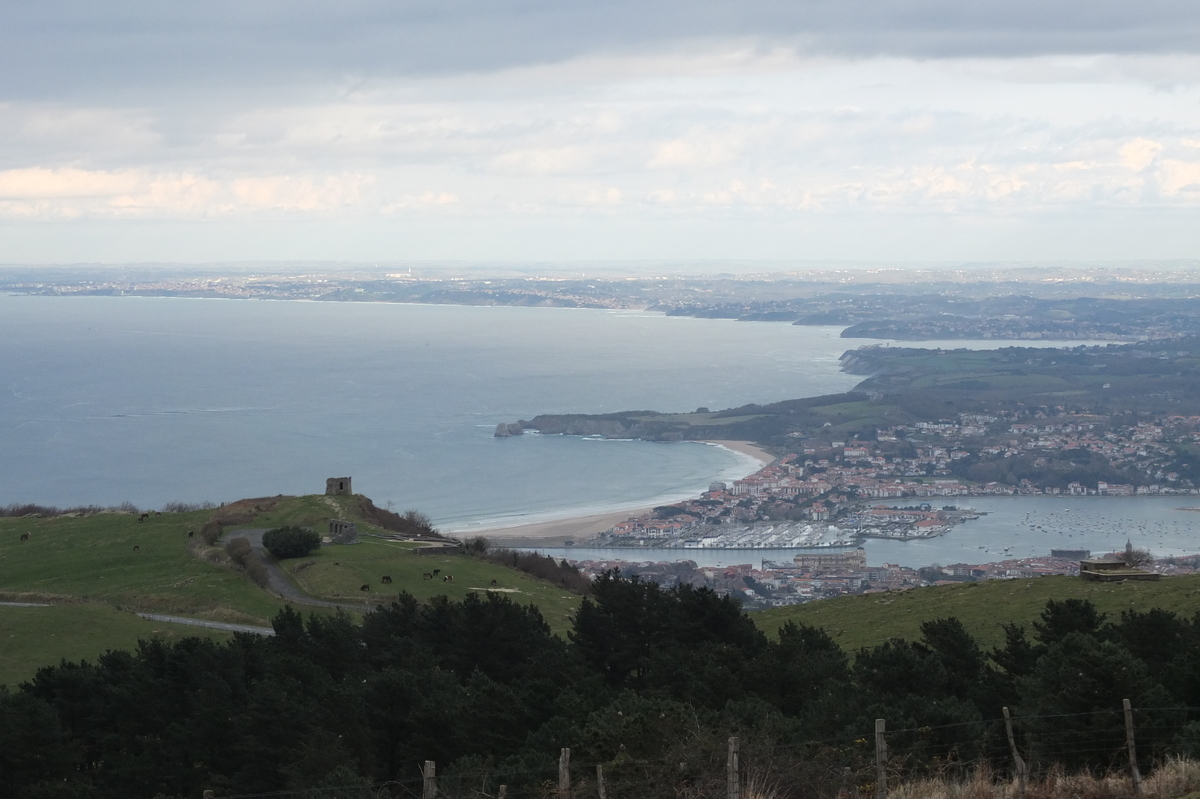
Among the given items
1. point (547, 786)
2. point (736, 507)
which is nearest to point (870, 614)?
point (547, 786)

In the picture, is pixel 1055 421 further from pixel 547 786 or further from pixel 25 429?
pixel 547 786

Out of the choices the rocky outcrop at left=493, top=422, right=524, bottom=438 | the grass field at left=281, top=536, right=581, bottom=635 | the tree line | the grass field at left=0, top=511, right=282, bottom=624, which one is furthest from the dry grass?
the rocky outcrop at left=493, top=422, right=524, bottom=438

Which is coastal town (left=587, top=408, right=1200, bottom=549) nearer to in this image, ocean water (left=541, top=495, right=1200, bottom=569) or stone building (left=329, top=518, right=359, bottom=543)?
ocean water (left=541, top=495, right=1200, bottom=569)

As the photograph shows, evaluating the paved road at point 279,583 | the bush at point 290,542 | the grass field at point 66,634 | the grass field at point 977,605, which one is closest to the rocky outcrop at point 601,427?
the paved road at point 279,583

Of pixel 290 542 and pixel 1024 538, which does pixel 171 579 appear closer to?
pixel 290 542

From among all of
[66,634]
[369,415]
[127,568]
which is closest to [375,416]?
[369,415]

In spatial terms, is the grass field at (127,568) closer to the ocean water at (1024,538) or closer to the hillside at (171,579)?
the hillside at (171,579)

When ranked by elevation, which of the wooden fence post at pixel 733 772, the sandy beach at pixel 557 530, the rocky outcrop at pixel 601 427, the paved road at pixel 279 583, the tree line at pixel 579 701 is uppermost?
the wooden fence post at pixel 733 772
